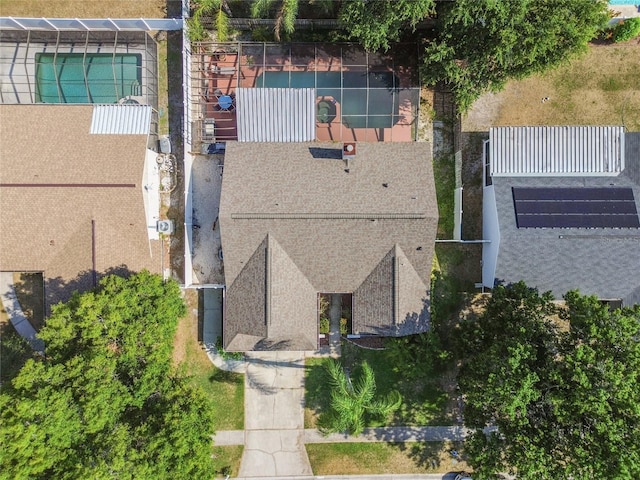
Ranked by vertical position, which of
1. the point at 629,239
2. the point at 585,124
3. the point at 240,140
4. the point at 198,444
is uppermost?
the point at 585,124

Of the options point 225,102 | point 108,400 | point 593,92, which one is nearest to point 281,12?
point 225,102

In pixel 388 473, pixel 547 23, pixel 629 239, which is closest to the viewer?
pixel 547 23

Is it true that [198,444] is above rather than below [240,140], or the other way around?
below

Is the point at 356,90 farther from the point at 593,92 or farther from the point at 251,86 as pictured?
the point at 593,92

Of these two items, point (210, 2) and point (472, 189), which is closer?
point (210, 2)

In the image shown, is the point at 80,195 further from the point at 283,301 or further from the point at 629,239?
the point at 629,239

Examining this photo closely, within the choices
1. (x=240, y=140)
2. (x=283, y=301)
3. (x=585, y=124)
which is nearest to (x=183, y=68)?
(x=240, y=140)

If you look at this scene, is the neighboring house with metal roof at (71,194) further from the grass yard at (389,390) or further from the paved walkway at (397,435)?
the paved walkway at (397,435)
